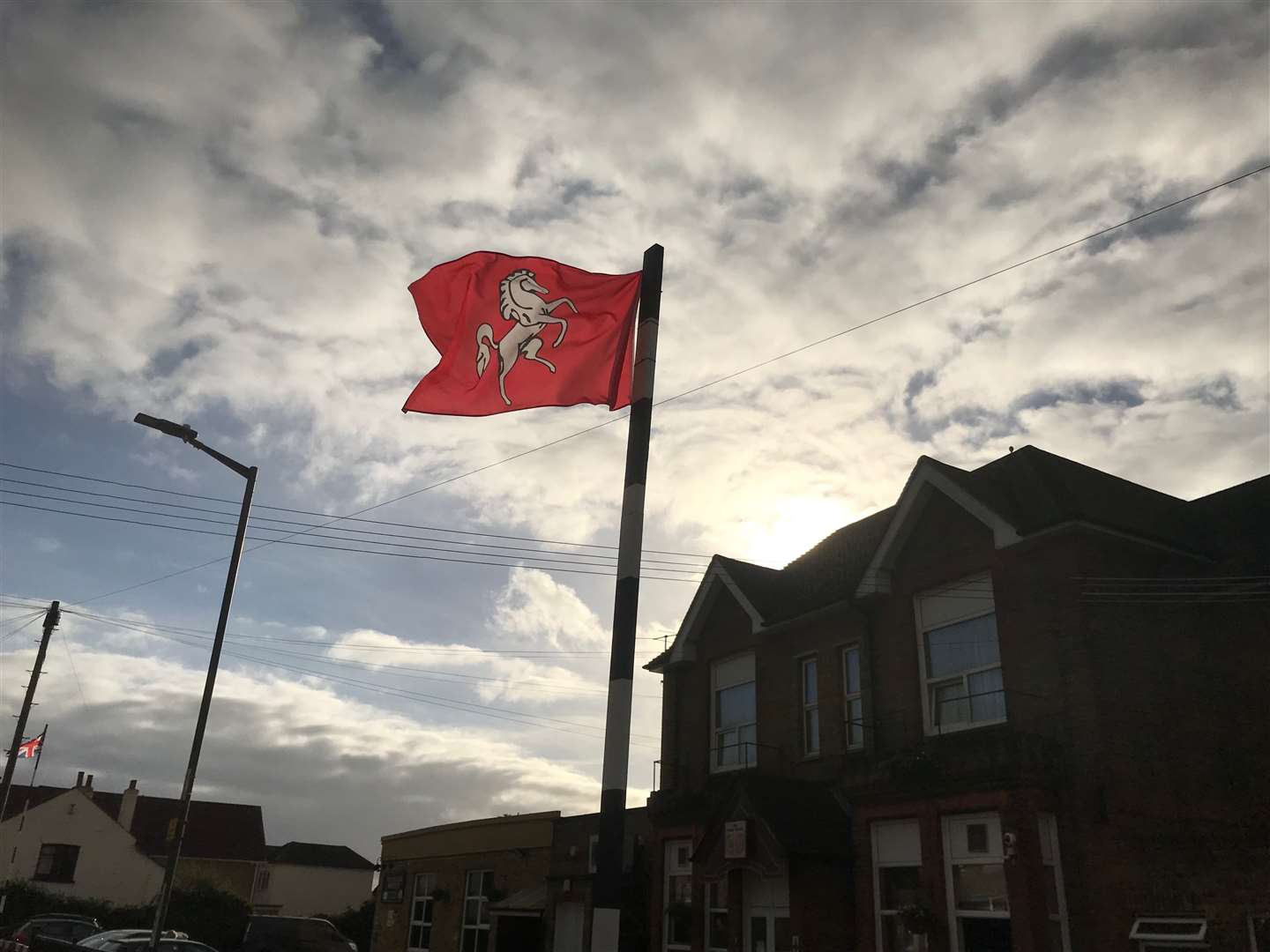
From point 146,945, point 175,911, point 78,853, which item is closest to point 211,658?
point 146,945

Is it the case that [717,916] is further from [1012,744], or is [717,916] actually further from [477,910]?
[477,910]

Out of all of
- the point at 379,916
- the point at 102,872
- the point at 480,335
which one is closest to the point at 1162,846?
the point at 480,335

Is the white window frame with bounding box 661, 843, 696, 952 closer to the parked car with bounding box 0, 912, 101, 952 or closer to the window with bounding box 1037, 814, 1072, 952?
the window with bounding box 1037, 814, 1072, 952

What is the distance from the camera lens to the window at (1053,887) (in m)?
15.0

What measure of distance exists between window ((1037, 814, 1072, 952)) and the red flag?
33.2 feet

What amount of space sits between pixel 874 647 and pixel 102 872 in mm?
58753

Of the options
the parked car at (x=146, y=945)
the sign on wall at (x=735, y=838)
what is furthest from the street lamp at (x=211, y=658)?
the sign on wall at (x=735, y=838)

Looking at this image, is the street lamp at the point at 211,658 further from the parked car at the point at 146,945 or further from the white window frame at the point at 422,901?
the white window frame at the point at 422,901

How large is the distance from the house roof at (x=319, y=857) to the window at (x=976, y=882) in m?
78.0

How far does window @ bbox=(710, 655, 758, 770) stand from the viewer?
2394cm

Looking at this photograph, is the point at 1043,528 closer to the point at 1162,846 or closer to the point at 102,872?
the point at 1162,846

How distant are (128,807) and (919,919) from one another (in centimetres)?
6522

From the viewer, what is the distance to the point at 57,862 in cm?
6103

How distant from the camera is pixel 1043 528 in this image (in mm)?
17062
